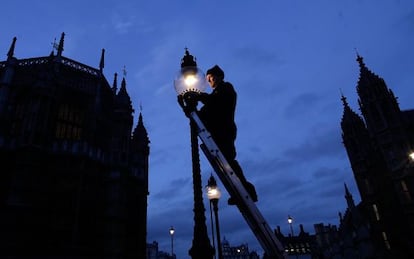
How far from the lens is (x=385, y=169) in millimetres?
38250

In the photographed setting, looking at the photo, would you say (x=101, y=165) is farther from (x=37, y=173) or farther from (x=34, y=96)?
(x=34, y=96)

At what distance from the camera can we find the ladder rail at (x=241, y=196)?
10.8 ft

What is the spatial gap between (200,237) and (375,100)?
42206 millimetres

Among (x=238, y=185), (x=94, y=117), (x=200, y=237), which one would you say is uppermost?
(x=94, y=117)

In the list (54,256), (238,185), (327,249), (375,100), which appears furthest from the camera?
(327,249)

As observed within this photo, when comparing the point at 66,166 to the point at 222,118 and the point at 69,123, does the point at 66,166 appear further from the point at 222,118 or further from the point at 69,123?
the point at 222,118

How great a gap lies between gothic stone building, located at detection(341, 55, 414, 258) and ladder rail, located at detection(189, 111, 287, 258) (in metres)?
36.5

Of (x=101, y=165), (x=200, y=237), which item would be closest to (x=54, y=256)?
(x=101, y=165)

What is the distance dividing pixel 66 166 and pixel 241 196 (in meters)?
20.6

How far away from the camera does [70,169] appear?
21.0 meters

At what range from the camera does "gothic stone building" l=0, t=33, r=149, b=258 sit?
60.8ft

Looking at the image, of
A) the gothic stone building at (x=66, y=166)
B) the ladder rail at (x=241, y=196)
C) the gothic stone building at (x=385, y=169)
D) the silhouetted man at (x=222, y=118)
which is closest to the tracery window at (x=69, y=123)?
the gothic stone building at (x=66, y=166)

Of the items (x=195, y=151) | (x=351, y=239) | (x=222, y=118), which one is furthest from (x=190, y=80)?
(x=351, y=239)

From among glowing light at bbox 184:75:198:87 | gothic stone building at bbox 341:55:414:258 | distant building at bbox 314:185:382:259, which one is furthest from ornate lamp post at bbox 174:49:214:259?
gothic stone building at bbox 341:55:414:258
